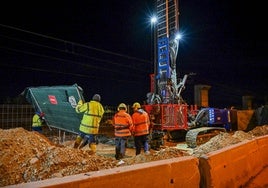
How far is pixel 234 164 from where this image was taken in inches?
195

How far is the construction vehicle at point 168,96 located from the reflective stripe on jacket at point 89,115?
4.08m

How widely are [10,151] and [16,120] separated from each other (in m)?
6.80

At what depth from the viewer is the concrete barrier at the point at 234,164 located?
161 inches

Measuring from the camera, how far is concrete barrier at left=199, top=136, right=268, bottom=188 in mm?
4098

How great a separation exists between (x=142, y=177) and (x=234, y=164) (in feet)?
8.23

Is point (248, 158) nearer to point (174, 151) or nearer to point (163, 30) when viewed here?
point (174, 151)

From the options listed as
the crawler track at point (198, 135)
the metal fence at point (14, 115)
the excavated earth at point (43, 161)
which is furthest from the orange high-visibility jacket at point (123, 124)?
the metal fence at point (14, 115)

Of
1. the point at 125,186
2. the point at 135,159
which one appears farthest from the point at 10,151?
the point at 125,186

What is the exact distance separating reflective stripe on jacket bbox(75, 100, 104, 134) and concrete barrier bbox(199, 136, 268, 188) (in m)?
3.65

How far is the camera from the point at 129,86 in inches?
2837

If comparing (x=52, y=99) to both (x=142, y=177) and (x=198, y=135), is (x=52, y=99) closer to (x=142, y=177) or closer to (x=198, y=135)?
(x=142, y=177)

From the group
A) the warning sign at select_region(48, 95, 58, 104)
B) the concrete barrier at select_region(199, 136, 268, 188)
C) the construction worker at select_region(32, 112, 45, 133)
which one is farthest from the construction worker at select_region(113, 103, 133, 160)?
the concrete barrier at select_region(199, 136, 268, 188)

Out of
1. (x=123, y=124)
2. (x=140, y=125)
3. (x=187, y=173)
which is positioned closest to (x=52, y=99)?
(x=123, y=124)

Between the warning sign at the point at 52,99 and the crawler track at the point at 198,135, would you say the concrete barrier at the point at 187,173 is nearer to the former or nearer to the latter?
the crawler track at the point at 198,135
